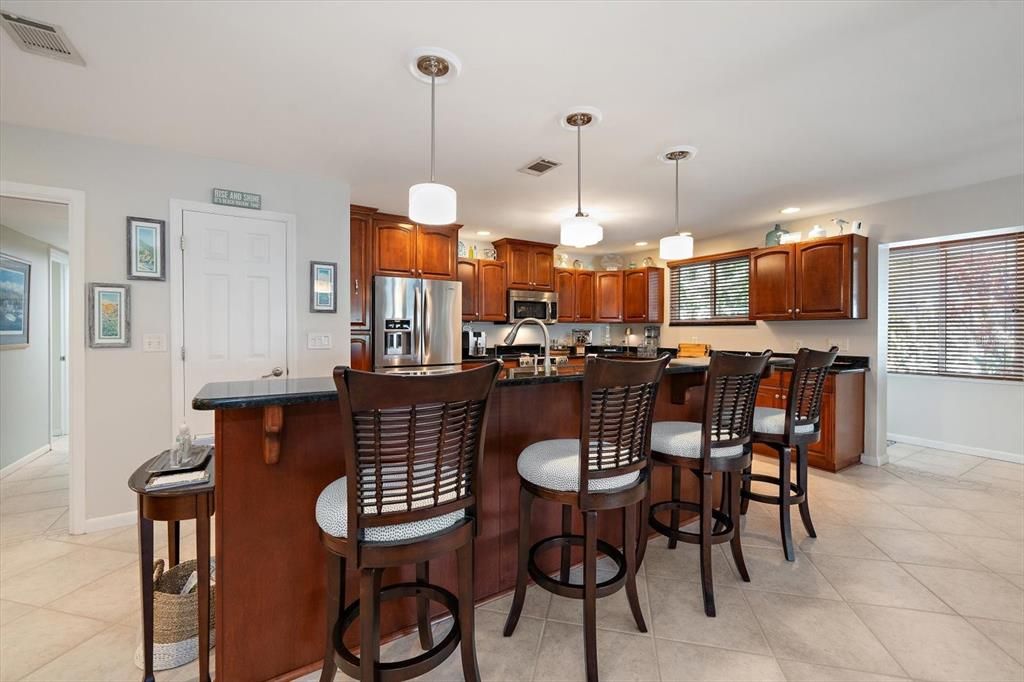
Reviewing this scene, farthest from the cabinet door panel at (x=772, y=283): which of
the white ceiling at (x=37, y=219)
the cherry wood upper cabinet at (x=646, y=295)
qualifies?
the white ceiling at (x=37, y=219)

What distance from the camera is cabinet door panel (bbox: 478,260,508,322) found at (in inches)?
209

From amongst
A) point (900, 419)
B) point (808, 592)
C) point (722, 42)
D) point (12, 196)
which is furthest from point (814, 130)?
point (12, 196)

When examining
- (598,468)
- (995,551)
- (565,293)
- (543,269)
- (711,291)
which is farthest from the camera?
(565,293)

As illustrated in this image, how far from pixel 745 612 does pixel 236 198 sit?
12.8ft

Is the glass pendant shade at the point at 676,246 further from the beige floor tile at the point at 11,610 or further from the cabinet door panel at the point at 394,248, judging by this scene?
the beige floor tile at the point at 11,610

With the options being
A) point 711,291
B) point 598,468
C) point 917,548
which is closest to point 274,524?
point 598,468

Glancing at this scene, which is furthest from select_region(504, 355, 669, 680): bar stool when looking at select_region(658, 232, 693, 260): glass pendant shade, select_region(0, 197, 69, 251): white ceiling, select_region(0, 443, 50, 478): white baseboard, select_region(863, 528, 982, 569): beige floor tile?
select_region(0, 443, 50, 478): white baseboard

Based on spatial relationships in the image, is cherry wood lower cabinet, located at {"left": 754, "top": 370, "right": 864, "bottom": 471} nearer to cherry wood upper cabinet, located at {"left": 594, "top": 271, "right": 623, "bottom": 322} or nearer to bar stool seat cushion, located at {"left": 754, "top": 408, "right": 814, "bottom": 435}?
bar stool seat cushion, located at {"left": 754, "top": 408, "right": 814, "bottom": 435}

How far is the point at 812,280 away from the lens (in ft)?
14.1

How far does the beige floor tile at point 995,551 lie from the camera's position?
2338 millimetres

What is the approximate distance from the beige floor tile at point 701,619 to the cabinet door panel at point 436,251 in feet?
11.2

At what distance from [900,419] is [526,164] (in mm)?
5146

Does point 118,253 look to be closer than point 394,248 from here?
Yes

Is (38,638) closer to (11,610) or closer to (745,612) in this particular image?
(11,610)
